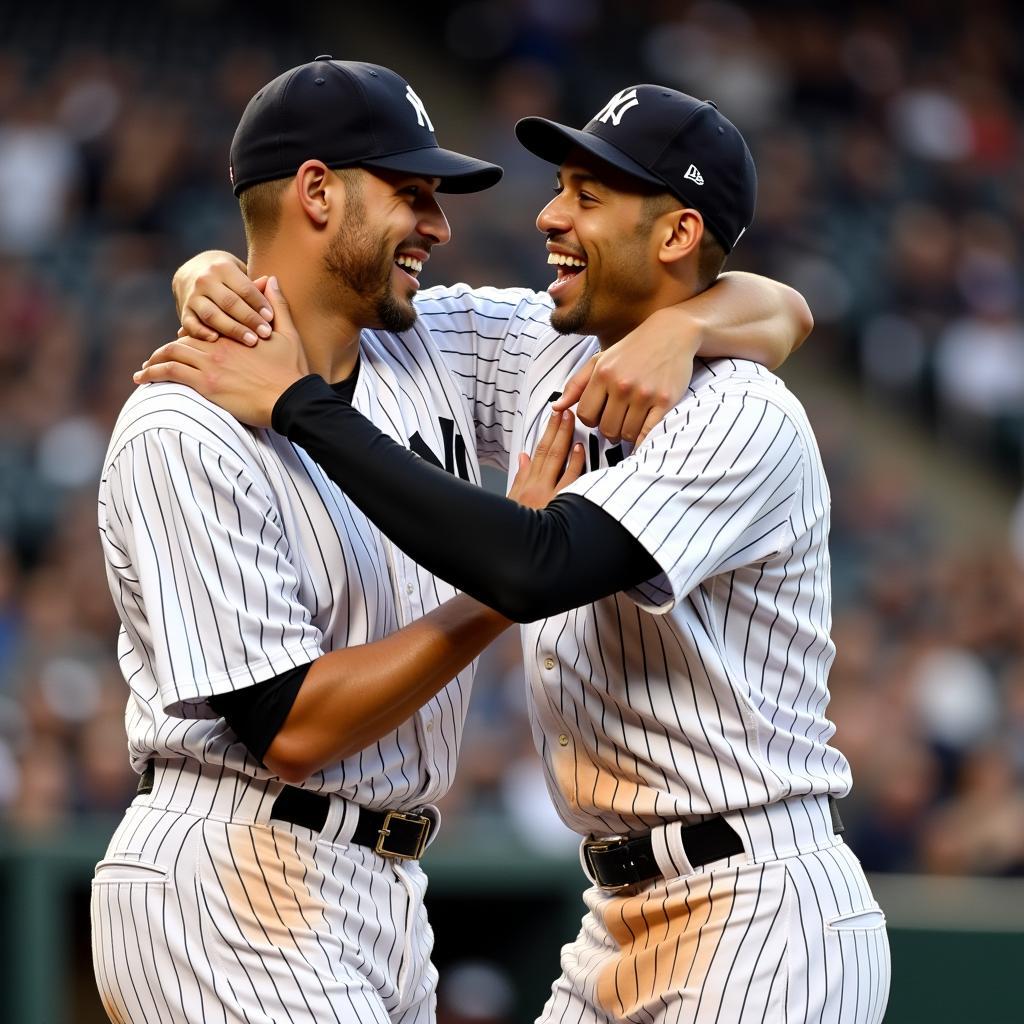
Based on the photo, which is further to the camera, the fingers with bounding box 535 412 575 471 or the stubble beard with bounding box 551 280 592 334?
the stubble beard with bounding box 551 280 592 334

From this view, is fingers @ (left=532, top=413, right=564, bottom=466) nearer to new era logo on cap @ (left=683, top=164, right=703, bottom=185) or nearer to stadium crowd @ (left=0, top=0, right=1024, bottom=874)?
new era logo on cap @ (left=683, top=164, right=703, bottom=185)

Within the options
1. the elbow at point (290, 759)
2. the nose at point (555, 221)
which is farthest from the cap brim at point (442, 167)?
the elbow at point (290, 759)

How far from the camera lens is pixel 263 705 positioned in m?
2.71

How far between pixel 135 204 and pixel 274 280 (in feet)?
21.6

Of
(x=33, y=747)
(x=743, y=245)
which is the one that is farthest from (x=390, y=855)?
(x=743, y=245)

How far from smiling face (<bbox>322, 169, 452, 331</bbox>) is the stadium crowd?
296cm

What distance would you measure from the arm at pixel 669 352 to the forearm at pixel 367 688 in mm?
385

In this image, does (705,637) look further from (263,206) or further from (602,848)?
(263,206)

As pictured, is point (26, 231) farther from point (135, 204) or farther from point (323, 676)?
point (323, 676)

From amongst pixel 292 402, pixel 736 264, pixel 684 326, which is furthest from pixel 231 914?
pixel 736 264

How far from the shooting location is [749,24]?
11.7 m

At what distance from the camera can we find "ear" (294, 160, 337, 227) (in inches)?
119

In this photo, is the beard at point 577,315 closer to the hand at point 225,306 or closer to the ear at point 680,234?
the ear at point 680,234

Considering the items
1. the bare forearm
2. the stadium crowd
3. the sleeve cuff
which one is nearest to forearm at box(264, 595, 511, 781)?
the sleeve cuff
